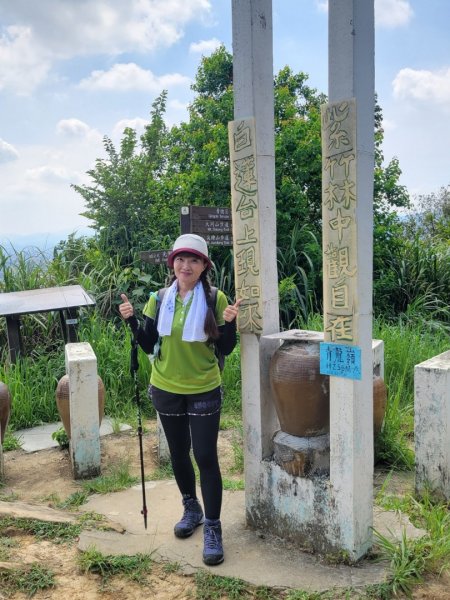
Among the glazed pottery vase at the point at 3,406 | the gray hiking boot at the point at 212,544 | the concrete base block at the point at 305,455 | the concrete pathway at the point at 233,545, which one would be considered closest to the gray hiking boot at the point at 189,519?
the concrete pathway at the point at 233,545

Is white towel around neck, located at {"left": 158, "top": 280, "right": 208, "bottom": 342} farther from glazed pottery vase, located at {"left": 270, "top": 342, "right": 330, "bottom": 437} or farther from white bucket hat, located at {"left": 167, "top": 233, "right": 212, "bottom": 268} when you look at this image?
glazed pottery vase, located at {"left": 270, "top": 342, "right": 330, "bottom": 437}

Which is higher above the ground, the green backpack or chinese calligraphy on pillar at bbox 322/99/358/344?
chinese calligraphy on pillar at bbox 322/99/358/344

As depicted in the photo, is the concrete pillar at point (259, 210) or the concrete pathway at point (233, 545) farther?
the concrete pillar at point (259, 210)

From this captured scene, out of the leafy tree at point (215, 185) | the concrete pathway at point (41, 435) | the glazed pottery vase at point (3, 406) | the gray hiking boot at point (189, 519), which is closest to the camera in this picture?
the gray hiking boot at point (189, 519)

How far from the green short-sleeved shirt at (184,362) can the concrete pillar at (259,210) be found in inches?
13.8

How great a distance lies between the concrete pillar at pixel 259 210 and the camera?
3.01m

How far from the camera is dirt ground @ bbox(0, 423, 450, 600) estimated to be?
2641mm

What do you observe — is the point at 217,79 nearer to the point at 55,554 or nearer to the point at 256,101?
the point at 256,101

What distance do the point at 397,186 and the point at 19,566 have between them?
312 inches

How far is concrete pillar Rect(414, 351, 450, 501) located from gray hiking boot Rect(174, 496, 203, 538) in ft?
4.93

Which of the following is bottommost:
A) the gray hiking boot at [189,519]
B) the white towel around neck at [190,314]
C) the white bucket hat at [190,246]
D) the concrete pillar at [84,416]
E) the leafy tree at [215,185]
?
the gray hiking boot at [189,519]

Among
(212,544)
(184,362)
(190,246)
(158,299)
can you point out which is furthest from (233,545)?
(190,246)

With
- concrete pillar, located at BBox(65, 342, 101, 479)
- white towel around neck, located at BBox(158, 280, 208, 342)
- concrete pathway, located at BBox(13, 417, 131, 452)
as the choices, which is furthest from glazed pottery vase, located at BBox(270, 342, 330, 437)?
concrete pathway, located at BBox(13, 417, 131, 452)

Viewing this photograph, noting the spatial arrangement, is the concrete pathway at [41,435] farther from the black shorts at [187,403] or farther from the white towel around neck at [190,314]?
the white towel around neck at [190,314]
